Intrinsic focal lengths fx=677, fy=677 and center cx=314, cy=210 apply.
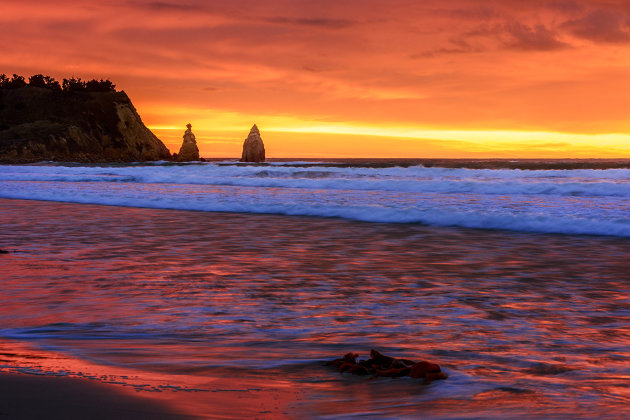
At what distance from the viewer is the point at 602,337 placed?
4.73 metres

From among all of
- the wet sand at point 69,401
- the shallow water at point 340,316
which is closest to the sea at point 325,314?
the shallow water at point 340,316

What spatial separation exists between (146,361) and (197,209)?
48.3ft

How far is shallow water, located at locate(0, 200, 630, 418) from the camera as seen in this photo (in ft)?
11.6

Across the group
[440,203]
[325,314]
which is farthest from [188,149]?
[325,314]

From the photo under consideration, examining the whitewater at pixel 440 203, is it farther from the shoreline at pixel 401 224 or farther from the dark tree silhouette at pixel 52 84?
the dark tree silhouette at pixel 52 84

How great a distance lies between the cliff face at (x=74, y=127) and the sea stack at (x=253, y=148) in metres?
13.7

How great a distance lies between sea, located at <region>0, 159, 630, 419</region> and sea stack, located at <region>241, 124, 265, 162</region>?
8434 centimetres

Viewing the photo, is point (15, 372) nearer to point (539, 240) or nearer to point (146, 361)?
point (146, 361)

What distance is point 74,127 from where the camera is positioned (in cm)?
9238

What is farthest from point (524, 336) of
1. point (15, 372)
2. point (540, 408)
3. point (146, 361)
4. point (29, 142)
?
point (29, 142)

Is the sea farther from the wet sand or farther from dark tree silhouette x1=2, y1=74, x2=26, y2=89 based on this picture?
dark tree silhouette x1=2, y1=74, x2=26, y2=89

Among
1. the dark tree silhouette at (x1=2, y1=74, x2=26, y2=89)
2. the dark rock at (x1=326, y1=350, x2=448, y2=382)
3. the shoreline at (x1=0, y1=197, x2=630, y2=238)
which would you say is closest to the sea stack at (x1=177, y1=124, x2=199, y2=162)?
the dark tree silhouette at (x1=2, y1=74, x2=26, y2=89)

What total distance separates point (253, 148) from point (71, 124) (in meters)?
25.6

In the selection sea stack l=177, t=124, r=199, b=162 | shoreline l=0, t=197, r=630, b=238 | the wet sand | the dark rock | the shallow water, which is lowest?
shoreline l=0, t=197, r=630, b=238
